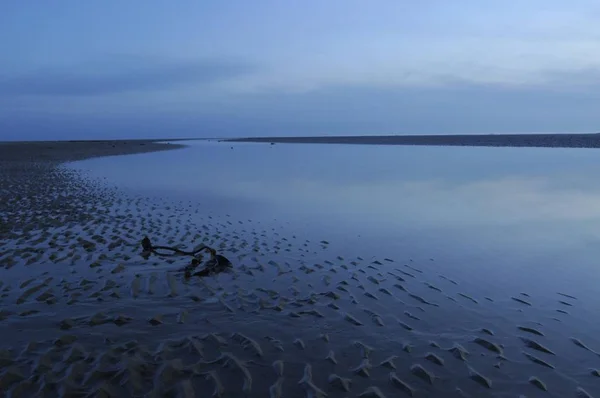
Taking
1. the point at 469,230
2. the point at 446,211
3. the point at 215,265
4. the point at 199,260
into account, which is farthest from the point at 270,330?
the point at 446,211

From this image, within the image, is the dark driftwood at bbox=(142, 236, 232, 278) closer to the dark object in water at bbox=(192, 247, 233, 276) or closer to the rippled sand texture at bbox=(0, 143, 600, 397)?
the dark object in water at bbox=(192, 247, 233, 276)

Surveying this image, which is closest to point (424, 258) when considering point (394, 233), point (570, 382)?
point (394, 233)

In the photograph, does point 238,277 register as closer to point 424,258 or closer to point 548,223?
point 424,258

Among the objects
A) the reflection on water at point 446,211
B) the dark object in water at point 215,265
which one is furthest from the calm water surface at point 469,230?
the dark object in water at point 215,265

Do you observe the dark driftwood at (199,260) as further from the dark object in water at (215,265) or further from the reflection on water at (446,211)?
the reflection on water at (446,211)

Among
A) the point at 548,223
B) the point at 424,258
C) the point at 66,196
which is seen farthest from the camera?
the point at 66,196

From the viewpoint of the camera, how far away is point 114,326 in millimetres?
7340

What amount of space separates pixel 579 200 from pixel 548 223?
6722 millimetres

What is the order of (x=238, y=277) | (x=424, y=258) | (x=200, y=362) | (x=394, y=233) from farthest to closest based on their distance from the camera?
(x=394, y=233)
(x=424, y=258)
(x=238, y=277)
(x=200, y=362)

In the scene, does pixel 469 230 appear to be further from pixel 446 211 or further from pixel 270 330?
pixel 270 330

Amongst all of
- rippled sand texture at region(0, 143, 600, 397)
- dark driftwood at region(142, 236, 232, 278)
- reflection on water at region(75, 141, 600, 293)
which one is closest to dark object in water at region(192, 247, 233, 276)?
dark driftwood at region(142, 236, 232, 278)

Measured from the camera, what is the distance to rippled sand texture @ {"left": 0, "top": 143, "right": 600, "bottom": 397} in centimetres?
574

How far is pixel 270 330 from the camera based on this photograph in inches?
289

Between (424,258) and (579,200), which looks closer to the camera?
(424,258)
